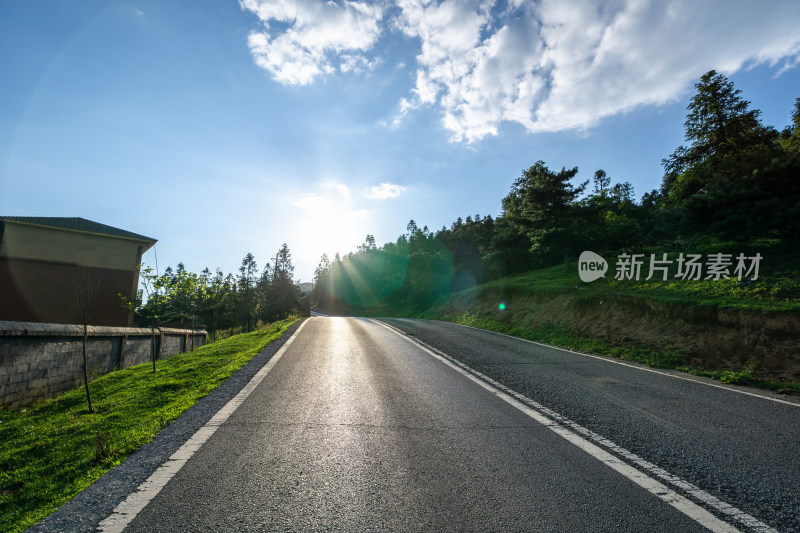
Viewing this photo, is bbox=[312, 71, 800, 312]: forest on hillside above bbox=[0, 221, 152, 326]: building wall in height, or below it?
above

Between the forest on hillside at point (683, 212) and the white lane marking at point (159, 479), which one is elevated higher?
the forest on hillside at point (683, 212)

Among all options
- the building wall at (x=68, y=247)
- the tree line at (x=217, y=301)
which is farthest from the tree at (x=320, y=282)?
the building wall at (x=68, y=247)

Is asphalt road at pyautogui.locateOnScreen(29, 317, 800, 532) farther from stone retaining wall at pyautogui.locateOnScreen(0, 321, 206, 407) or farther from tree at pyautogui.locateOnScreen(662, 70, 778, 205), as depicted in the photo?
tree at pyautogui.locateOnScreen(662, 70, 778, 205)

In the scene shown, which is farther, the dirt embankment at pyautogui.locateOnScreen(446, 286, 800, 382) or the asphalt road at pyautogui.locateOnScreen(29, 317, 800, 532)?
the dirt embankment at pyautogui.locateOnScreen(446, 286, 800, 382)

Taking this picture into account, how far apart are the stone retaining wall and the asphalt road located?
6.48 metres

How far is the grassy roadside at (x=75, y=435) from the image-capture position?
119 inches

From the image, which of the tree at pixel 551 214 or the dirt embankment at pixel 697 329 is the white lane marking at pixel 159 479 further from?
the tree at pixel 551 214

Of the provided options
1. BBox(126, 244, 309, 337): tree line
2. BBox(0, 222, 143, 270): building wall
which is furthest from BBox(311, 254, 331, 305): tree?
BBox(0, 222, 143, 270): building wall

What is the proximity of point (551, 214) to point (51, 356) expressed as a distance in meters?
28.6

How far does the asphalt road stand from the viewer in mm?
2316

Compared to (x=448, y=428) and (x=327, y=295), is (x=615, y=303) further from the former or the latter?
(x=327, y=295)

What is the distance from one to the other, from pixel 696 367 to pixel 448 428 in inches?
312

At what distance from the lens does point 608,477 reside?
2.86 meters

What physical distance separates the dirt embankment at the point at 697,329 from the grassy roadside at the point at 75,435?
11053 millimetres
